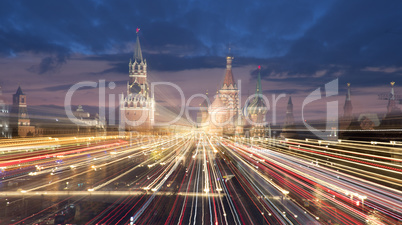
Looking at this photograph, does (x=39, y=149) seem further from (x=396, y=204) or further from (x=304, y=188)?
(x=396, y=204)

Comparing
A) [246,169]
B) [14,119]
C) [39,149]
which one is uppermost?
[14,119]

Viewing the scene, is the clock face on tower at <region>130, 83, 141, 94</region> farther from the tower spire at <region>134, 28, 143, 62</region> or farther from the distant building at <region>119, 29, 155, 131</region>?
the tower spire at <region>134, 28, 143, 62</region>

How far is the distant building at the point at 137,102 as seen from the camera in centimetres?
15125

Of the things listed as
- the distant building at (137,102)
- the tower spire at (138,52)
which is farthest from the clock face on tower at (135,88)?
the tower spire at (138,52)


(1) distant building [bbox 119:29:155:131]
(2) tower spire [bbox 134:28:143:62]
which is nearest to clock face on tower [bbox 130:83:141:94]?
(1) distant building [bbox 119:29:155:131]

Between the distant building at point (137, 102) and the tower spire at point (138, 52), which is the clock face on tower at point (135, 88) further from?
the tower spire at point (138, 52)

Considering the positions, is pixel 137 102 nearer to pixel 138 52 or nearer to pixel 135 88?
pixel 135 88

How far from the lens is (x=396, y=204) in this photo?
61.7 ft

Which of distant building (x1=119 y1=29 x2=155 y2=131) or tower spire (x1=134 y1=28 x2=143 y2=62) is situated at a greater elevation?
tower spire (x1=134 y1=28 x2=143 y2=62)

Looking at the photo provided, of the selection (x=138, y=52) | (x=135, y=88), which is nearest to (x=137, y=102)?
(x=135, y=88)

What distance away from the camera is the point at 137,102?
498 ft

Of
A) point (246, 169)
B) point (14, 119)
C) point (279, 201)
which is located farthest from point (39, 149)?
point (279, 201)

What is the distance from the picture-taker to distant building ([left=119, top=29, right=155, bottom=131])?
151 m

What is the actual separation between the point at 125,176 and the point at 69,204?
10.00 meters
